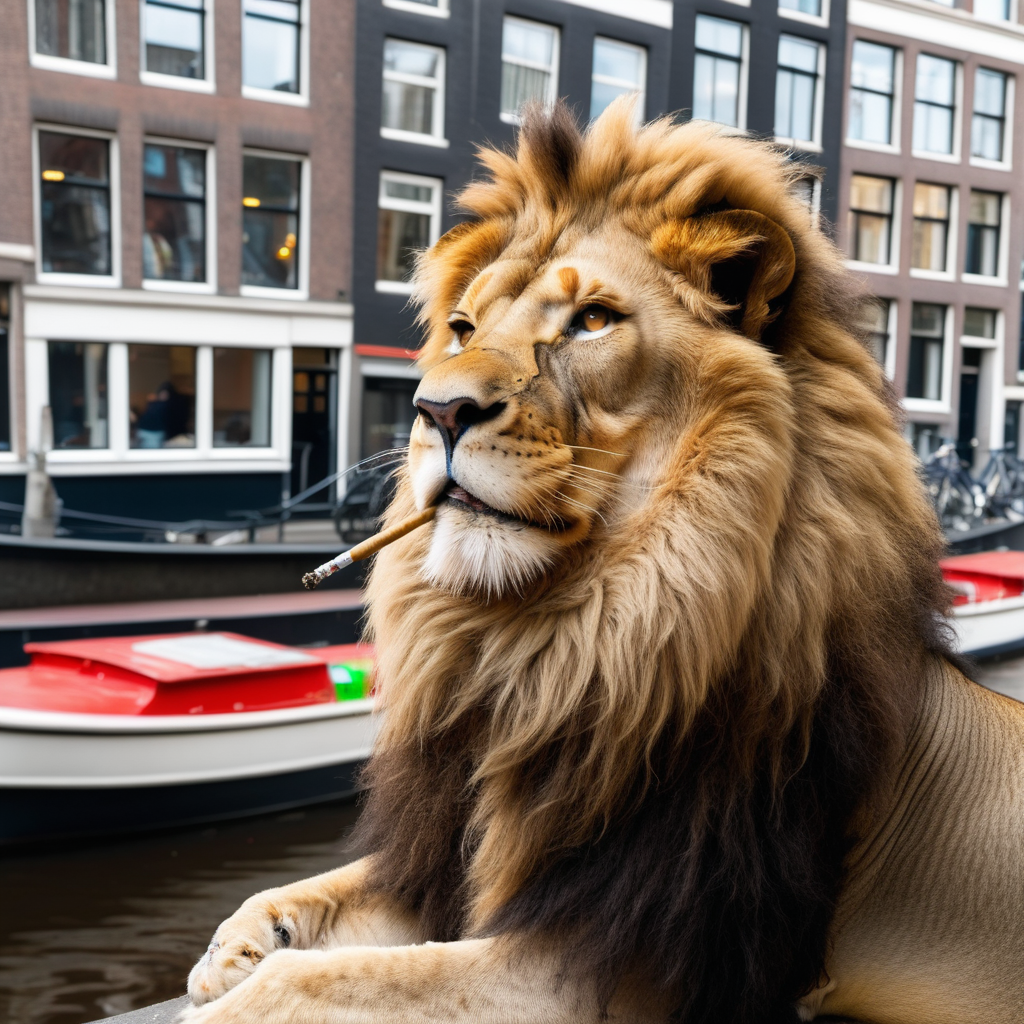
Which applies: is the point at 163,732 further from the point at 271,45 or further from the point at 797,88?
the point at 797,88

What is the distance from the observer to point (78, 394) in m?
14.9

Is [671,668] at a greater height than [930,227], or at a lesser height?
lesser

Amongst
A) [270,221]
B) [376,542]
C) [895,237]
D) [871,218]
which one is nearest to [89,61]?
[270,221]

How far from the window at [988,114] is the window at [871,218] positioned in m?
2.23

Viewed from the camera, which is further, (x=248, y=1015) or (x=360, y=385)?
(x=360, y=385)

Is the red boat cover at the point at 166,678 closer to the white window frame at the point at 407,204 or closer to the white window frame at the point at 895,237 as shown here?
the white window frame at the point at 407,204

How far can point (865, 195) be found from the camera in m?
21.7

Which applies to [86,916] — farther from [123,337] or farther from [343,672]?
[123,337]

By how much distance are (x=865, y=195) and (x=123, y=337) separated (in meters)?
14.2

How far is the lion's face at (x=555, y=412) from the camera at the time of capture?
151 centimetres

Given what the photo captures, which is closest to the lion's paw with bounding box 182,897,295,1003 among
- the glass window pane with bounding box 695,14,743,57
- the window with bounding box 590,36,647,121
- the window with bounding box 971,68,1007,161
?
the window with bounding box 590,36,647,121

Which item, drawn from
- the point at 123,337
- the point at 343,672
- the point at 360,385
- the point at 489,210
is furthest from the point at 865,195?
the point at 489,210

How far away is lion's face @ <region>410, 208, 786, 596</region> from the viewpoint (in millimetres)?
1506

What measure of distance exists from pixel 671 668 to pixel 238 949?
0.78m
